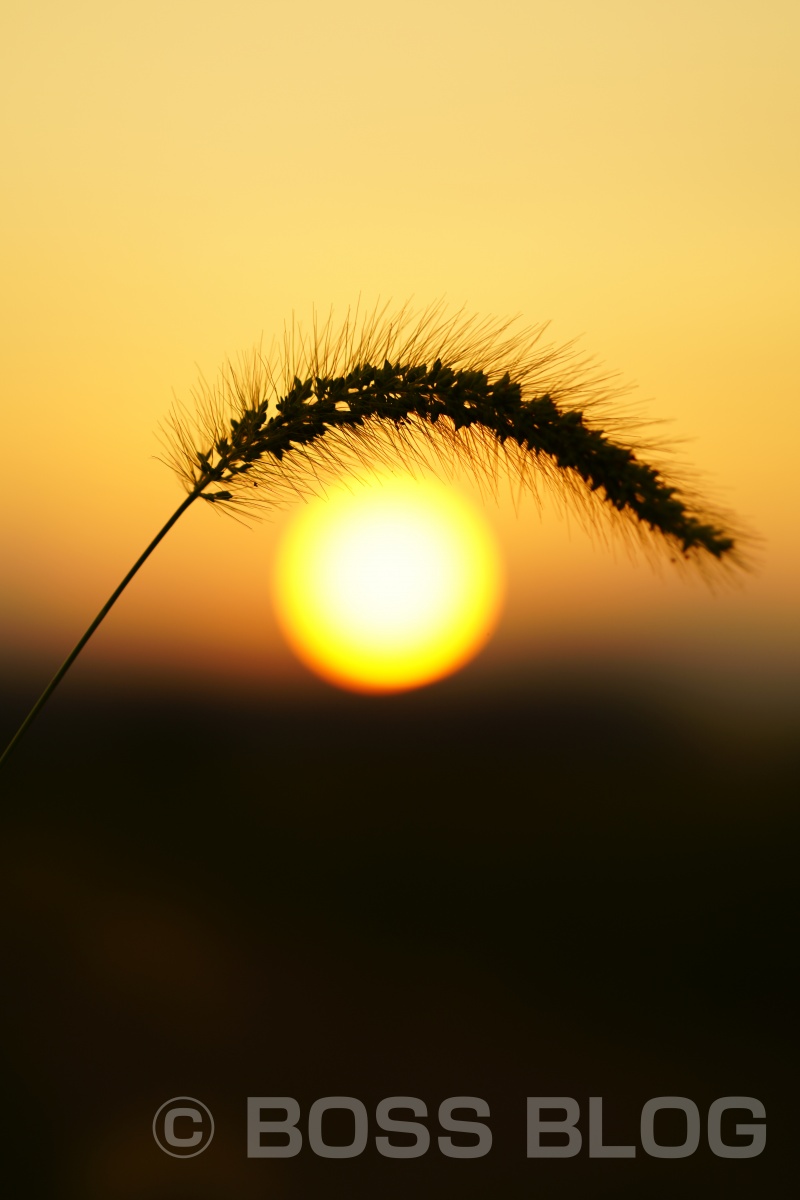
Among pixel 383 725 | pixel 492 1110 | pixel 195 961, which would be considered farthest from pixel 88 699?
pixel 492 1110

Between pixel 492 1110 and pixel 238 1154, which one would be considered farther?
pixel 492 1110

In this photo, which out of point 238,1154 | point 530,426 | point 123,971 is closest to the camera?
point 530,426

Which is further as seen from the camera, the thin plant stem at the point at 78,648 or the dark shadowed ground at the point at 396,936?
the dark shadowed ground at the point at 396,936

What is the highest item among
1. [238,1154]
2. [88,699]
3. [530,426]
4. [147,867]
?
[530,426]

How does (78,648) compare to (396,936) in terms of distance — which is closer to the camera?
(78,648)

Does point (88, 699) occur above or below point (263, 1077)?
above

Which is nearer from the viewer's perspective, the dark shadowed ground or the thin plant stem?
the thin plant stem

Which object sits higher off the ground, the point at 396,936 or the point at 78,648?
the point at 78,648

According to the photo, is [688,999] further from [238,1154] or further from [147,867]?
[147,867]
